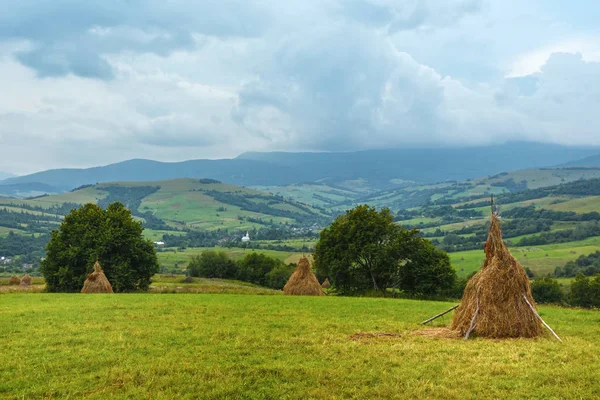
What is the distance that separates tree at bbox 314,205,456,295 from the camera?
154 feet

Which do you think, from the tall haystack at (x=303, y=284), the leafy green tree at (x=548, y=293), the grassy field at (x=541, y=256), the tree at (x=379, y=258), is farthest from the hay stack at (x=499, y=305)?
the grassy field at (x=541, y=256)

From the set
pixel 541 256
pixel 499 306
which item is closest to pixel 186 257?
pixel 541 256

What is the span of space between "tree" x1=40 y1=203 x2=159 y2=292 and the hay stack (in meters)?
40.4

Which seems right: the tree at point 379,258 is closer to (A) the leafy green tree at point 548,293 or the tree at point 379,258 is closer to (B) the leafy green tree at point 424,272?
(B) the leafy green tree at point 424,272

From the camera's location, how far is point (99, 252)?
47.3 m

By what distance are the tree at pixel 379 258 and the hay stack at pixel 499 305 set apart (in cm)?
2934

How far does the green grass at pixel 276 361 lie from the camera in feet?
34.3

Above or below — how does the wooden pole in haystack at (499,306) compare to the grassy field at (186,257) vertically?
above

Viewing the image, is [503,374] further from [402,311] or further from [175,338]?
[402,311]

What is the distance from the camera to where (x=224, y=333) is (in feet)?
55.7

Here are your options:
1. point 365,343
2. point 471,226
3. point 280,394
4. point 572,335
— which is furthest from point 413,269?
point 471,226

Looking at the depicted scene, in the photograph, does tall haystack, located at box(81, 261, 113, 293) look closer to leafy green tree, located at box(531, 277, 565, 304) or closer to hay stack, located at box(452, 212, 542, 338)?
hay stack, located at box(452, 212, 542, 338)

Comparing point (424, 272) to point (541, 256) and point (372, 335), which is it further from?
point (541, 256)

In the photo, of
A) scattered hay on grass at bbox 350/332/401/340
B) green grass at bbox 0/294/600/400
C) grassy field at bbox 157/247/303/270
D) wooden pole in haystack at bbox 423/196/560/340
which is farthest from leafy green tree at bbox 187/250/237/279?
wooden pole in haystack at bbox 423/196/560/340
